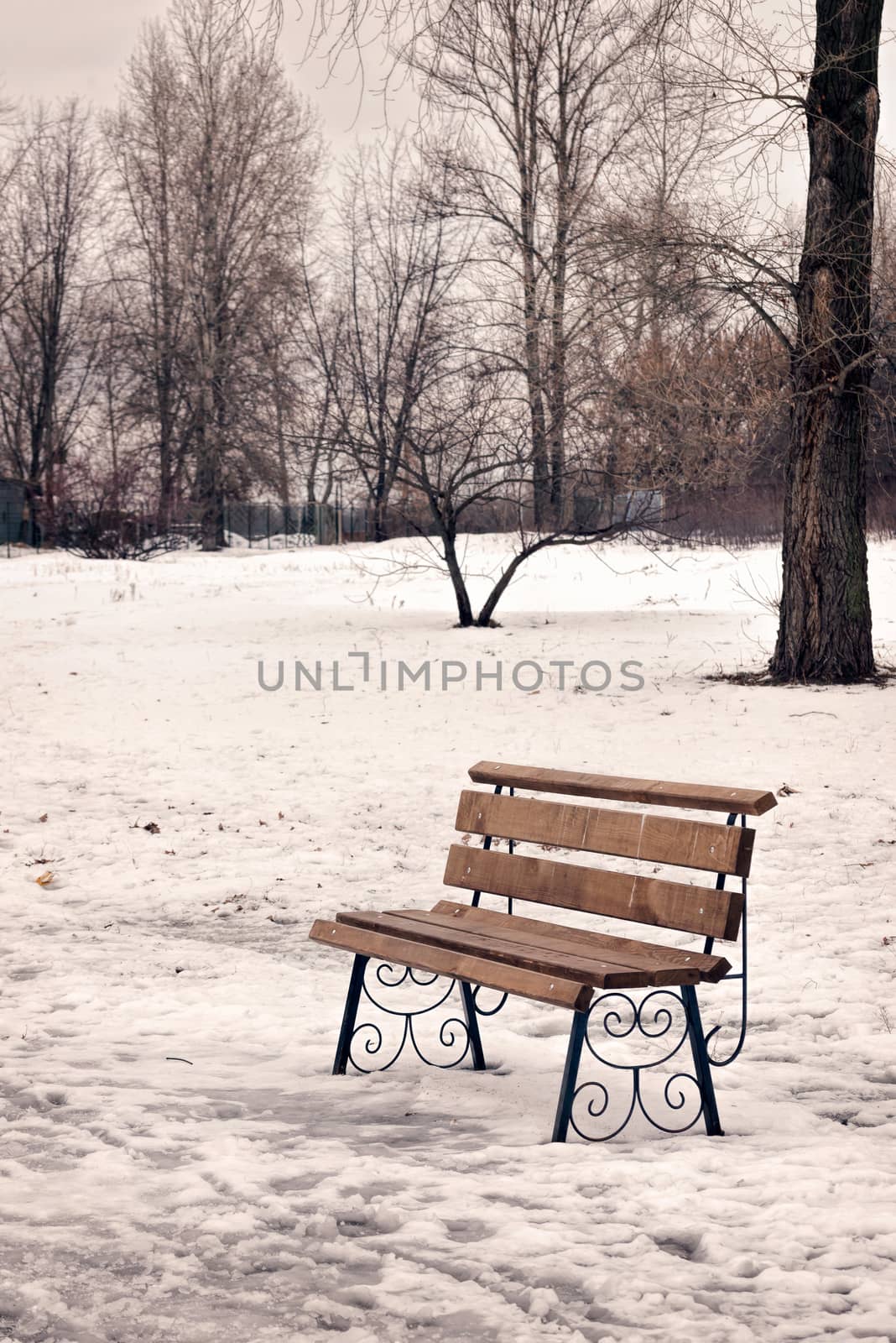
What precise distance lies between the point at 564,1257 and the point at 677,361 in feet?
36.0

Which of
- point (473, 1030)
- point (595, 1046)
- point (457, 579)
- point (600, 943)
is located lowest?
point (595, 1046)

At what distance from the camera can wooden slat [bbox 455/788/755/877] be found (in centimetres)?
412

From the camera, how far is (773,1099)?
14.3 feet

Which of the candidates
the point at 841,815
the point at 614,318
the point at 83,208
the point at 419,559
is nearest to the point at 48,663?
the point at 614,318

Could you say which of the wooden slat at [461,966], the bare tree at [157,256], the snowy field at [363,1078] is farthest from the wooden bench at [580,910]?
the bare tree at [157,256]

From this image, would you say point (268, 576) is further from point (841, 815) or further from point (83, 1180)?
point (83, 1180)

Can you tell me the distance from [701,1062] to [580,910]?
0.77 meters

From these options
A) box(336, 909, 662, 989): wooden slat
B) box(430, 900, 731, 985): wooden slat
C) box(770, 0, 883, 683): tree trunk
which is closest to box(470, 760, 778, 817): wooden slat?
box(430, 900, 731, 985): wooden slat

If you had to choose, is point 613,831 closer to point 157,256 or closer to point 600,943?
point 600,943

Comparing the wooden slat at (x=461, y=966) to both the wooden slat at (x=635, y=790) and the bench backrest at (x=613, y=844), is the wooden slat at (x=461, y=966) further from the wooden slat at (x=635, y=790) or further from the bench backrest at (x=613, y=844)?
the wooden slat at (x=635, y=790)

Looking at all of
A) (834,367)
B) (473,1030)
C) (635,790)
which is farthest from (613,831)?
(834,367)

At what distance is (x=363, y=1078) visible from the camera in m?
4.57

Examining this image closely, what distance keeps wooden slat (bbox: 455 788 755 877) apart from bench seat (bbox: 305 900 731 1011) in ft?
0.94

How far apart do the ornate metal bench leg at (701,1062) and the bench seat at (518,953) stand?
0.11m
